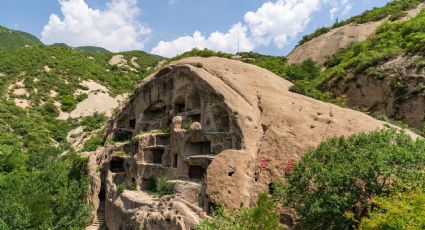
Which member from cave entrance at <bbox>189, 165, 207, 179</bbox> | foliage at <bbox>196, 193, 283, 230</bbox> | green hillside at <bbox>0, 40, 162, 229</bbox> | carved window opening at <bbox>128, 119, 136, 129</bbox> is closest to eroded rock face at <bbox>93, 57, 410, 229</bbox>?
cave entrance at <bbox>189, 165, 207, 179</bbox>

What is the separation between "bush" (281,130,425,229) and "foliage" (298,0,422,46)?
3467 centimetres

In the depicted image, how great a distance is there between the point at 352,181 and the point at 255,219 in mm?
4123

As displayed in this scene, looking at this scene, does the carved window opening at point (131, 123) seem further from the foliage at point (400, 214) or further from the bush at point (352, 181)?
the foliage at point (400, 214)

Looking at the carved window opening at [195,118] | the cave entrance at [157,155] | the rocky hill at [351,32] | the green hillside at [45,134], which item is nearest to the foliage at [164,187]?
the cave entrance at [157,155]

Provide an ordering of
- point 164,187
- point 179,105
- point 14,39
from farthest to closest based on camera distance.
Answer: point 14,39, point 179,105, point 164,187

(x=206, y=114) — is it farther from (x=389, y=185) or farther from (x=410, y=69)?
(x=410, y=69)

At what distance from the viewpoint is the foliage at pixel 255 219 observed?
13266 millimetres

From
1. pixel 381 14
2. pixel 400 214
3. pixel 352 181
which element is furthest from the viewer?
pixel 381 14

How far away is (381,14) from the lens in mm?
46281

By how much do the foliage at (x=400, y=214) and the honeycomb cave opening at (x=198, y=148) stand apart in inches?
558

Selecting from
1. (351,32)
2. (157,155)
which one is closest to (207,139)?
(157,155)

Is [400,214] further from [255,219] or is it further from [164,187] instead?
[164,187]

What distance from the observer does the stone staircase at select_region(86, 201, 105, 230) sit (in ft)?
94.1

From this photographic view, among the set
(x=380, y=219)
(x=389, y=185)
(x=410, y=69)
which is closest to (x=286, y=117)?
(x=389, y=185)
